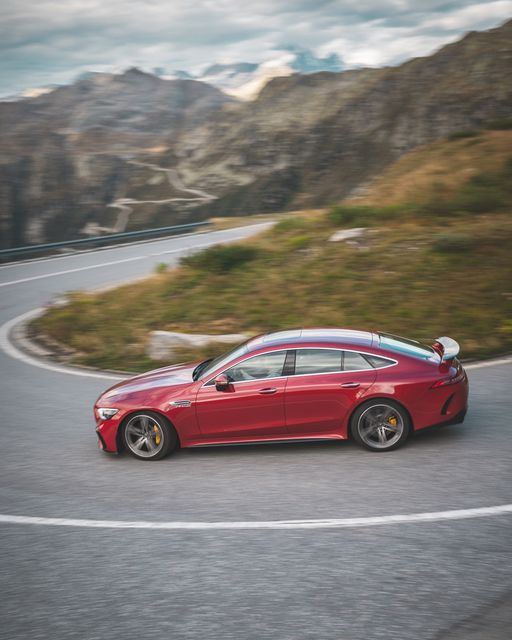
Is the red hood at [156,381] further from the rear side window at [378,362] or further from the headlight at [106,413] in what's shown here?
the rear side window at [378,362]

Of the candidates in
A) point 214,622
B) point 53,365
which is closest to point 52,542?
point 214,622

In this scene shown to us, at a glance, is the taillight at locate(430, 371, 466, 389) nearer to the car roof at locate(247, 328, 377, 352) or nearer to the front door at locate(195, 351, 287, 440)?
the car roof at locate(247, 328, 377, 352)

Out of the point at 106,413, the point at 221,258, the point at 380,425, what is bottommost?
the point at 380,425

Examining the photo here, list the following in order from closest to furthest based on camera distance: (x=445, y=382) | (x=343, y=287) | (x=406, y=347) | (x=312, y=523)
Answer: (x=312, y=523), (x=445, y=382), (x=406, y=347), (x=343, y=287)

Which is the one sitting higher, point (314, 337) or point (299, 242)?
point (299, 242)

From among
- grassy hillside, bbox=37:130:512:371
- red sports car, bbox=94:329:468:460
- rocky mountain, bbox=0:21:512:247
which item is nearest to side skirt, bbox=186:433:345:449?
red sports car, bbox=94:329:468:460

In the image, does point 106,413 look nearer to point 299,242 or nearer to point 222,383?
point 222,383

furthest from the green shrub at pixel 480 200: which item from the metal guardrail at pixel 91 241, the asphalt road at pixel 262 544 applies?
the metal guardrail at pixel 91 241

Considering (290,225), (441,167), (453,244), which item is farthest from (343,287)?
(441,167)

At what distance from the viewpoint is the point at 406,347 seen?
860 centimetres

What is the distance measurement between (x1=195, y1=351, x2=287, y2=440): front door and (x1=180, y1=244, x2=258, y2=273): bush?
9.06 m

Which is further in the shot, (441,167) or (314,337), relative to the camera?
(441,167)

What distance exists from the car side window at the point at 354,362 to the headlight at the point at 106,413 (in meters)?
2.74

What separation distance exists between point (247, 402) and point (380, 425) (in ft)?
4.95
